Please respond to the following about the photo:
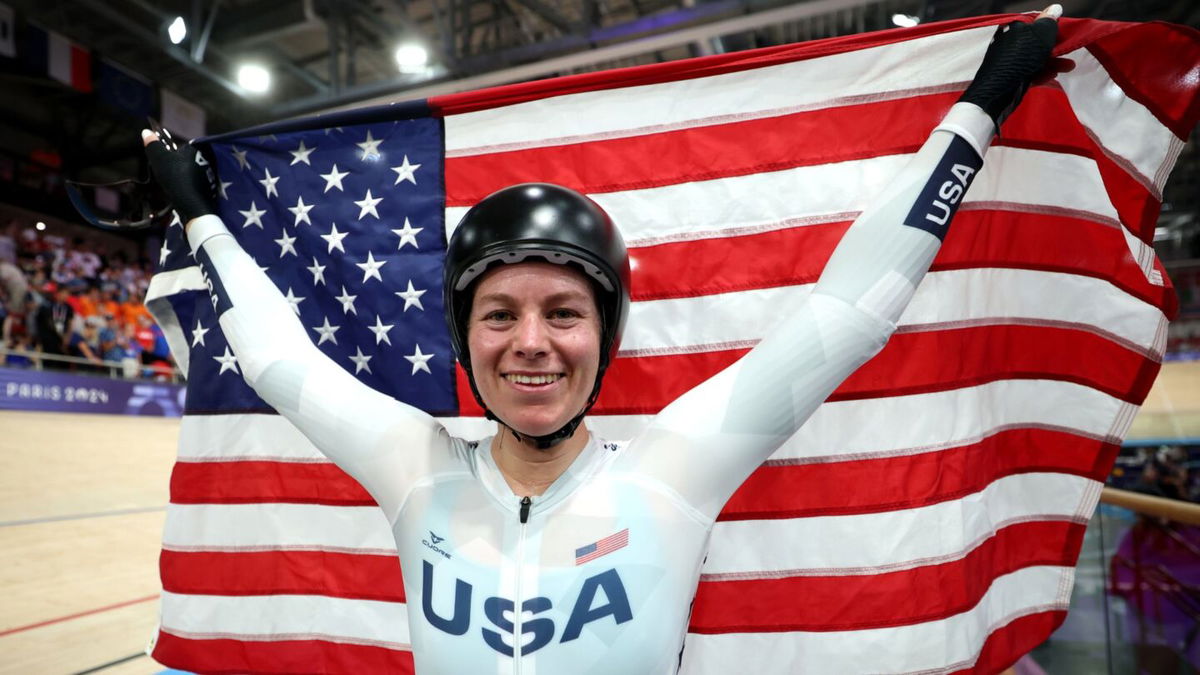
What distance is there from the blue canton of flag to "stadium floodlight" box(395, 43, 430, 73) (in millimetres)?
6611

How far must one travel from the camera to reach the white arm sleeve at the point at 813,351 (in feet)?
4.38

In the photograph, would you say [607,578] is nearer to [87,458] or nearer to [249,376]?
[249,376]

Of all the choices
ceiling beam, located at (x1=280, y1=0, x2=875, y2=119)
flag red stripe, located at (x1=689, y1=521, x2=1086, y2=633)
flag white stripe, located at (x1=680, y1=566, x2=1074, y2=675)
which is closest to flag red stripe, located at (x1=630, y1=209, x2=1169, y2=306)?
flag red stripe, located at (x1=689, y1=521, x2=1086, y2=633)

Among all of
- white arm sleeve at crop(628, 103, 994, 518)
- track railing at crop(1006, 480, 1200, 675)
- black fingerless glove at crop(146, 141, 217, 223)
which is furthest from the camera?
track railing at crop(1006, 480, 1200, 675)

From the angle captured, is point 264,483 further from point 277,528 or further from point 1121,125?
point 1121,125

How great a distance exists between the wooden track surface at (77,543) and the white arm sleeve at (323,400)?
7.43ft

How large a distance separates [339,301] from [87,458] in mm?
7323

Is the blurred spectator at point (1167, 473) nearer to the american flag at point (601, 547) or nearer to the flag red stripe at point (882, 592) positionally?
the flag red stripe at point (882, 592)

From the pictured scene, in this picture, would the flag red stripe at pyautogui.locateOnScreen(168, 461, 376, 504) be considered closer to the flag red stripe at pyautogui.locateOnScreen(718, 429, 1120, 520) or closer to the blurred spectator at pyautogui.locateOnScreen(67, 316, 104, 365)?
the flag red stripe at pyautogui.locateOnScreen(718, 429, 1120, 520)

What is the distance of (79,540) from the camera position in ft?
15.4

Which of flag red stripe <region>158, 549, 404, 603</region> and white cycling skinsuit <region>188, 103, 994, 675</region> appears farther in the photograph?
flag red stripe <region>158, 549, 404, 603</region>

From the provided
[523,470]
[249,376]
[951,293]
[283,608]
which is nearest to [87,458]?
[283,608]

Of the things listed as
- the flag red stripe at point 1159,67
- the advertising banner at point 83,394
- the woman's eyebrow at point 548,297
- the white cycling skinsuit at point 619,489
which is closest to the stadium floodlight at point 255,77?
the advertising banner at point 83,394

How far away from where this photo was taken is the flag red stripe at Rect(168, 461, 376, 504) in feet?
6.90
